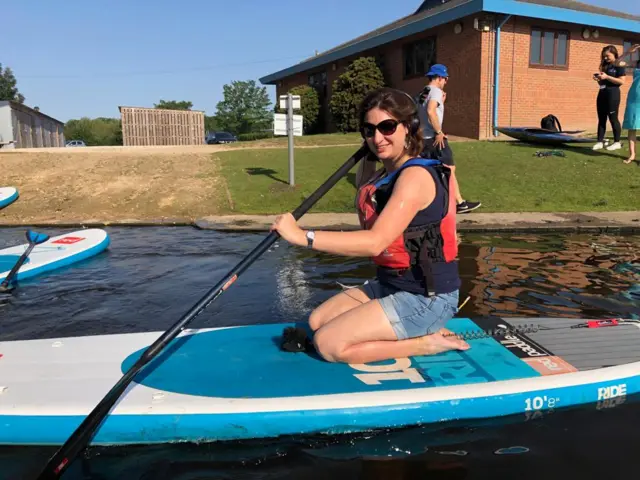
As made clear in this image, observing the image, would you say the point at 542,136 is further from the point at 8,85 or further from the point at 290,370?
the point at 8,85

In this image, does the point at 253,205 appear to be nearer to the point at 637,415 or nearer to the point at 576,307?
the point at 576,307

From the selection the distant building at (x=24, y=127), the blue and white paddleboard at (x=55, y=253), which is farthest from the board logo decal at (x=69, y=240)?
the distant building at (x=24, y=127)

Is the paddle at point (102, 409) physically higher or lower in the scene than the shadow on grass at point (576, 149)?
lower

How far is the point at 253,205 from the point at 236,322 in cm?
630

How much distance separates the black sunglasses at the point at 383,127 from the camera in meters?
2.97

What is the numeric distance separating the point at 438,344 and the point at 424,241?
0.71 meters

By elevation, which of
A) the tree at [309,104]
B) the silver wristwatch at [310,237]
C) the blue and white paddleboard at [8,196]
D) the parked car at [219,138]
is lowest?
the blue and white paddleboard at [8,196]

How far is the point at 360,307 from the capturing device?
3.20m

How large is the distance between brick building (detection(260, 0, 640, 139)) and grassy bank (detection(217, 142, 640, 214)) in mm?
3851

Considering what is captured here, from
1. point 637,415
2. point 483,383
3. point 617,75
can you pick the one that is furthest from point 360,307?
point 617,75

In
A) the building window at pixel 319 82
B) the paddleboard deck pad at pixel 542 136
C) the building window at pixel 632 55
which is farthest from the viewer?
the building window at pixel 319 82

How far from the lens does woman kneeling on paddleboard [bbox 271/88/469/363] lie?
2.88 m

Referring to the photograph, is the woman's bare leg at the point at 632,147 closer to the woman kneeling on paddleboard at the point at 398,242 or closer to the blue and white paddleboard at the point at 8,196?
the woman kneeling on paddleboard at the point at 398,242

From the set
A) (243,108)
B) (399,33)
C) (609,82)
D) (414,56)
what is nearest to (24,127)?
(399,33)
